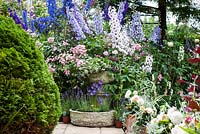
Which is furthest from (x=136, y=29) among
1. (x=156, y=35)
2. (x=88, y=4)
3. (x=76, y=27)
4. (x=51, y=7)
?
(x=51, y=7)

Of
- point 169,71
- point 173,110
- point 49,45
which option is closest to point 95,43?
point 49,45

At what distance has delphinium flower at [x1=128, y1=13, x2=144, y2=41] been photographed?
5.60 metres

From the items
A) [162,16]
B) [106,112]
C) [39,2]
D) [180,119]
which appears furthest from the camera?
[39,2]

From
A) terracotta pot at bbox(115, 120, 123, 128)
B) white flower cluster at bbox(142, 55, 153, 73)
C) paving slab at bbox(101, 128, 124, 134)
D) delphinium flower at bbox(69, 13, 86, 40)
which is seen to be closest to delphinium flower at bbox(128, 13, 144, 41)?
delphinium flower at bbox(69, 13, 86, 40)

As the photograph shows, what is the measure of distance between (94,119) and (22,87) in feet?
6.20

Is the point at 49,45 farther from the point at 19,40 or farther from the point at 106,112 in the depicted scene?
the point at 19,40

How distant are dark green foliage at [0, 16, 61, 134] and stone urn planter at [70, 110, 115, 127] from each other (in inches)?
60.2

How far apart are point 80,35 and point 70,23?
22 centimetres

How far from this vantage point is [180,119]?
2.10 meters

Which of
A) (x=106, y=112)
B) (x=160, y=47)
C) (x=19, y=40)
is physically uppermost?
(x=19, y=40)

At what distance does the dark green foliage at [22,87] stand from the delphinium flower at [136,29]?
107 inches

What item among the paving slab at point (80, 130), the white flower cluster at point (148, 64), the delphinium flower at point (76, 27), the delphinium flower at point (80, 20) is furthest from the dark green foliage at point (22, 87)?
the delphinium flower at point (80, 20)

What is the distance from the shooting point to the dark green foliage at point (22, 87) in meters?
2.76

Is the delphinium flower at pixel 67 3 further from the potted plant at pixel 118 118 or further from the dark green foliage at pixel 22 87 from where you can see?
the dark green foliage at pixel 22 87
